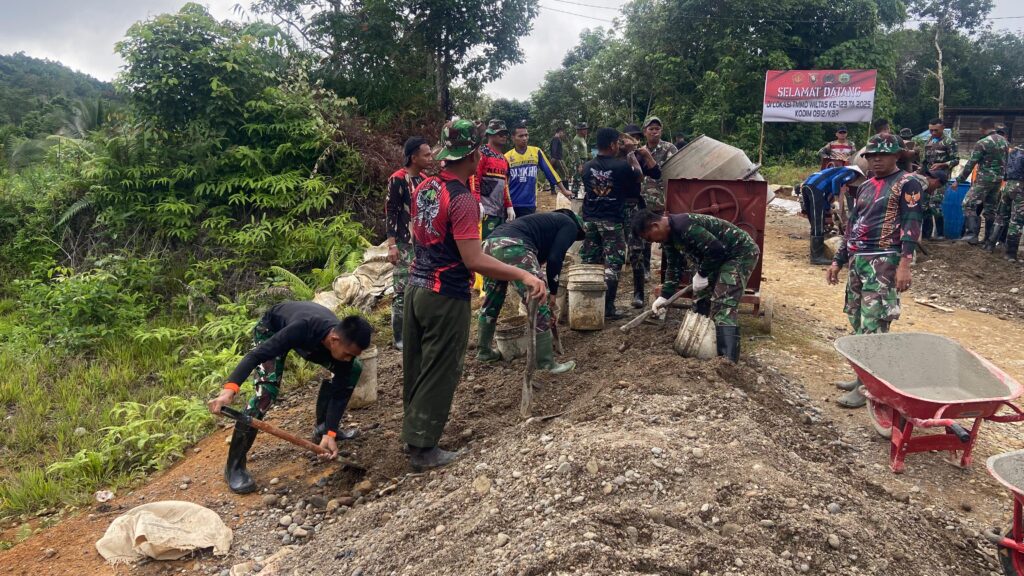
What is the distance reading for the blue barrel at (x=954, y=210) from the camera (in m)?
9.43

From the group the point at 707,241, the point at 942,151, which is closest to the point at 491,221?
the point at 707,241

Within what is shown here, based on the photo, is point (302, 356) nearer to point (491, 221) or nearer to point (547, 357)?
point (547, 357)

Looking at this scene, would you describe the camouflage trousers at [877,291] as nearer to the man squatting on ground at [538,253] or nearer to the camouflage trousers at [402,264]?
the man squatting on ground at [538,253]

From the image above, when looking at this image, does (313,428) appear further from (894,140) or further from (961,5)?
(961,5)

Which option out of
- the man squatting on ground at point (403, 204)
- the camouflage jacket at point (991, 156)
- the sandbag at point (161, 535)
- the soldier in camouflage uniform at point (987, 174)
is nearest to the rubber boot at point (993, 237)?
the soldier in camouflage uniform at point (987, 174)

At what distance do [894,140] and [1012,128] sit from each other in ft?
71.0

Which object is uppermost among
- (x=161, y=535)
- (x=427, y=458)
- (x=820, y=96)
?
(x=820, y=96)

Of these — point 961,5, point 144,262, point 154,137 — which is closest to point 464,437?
point 144,262

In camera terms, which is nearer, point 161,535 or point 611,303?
point 161,535

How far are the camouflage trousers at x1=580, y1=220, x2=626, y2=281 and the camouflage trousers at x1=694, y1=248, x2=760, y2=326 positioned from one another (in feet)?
3.95

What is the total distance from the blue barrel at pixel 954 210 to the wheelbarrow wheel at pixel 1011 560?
331 inches

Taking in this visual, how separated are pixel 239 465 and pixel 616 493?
2.37 metres

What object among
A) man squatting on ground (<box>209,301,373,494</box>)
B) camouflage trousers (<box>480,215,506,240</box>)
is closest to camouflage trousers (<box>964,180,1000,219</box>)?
camouflage trousers (<box>480,215,506,240</box>)

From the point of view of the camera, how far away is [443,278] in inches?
138
